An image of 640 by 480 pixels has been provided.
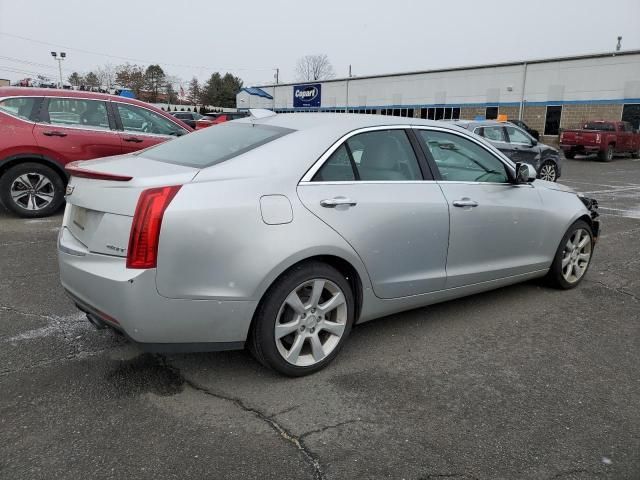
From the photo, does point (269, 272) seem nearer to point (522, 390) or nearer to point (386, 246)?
point (386, 246)

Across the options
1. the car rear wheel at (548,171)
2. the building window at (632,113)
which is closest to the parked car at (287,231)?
the car rear wheel at (548,171)

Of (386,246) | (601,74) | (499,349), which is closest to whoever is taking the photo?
(386,246)

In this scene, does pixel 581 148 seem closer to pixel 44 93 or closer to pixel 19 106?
pixel 44 93

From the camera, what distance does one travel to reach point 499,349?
3.70 m

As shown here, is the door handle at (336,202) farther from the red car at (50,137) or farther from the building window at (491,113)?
the building window at (491,113)

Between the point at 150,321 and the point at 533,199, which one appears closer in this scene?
the point at 150,321

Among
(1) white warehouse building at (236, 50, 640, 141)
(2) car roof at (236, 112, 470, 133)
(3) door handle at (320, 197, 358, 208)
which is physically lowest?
(3) door handle at (320, 197, 358, 208)

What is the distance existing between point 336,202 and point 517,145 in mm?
10894

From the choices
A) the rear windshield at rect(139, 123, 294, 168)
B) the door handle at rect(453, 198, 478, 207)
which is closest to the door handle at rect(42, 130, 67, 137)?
the rear windshield at rect(139, 123, 294, 168)

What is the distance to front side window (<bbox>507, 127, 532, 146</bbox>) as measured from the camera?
1283 centimetres

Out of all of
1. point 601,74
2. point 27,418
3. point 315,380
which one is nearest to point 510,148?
point 315,380

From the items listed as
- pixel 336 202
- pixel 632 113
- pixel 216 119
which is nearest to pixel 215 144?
pixel 336 202

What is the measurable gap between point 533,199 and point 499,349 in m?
1.44

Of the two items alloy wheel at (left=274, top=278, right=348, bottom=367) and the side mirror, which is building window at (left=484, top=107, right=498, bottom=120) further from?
alloy wheel at (left=274, top=278, right=348, bottom=367)
